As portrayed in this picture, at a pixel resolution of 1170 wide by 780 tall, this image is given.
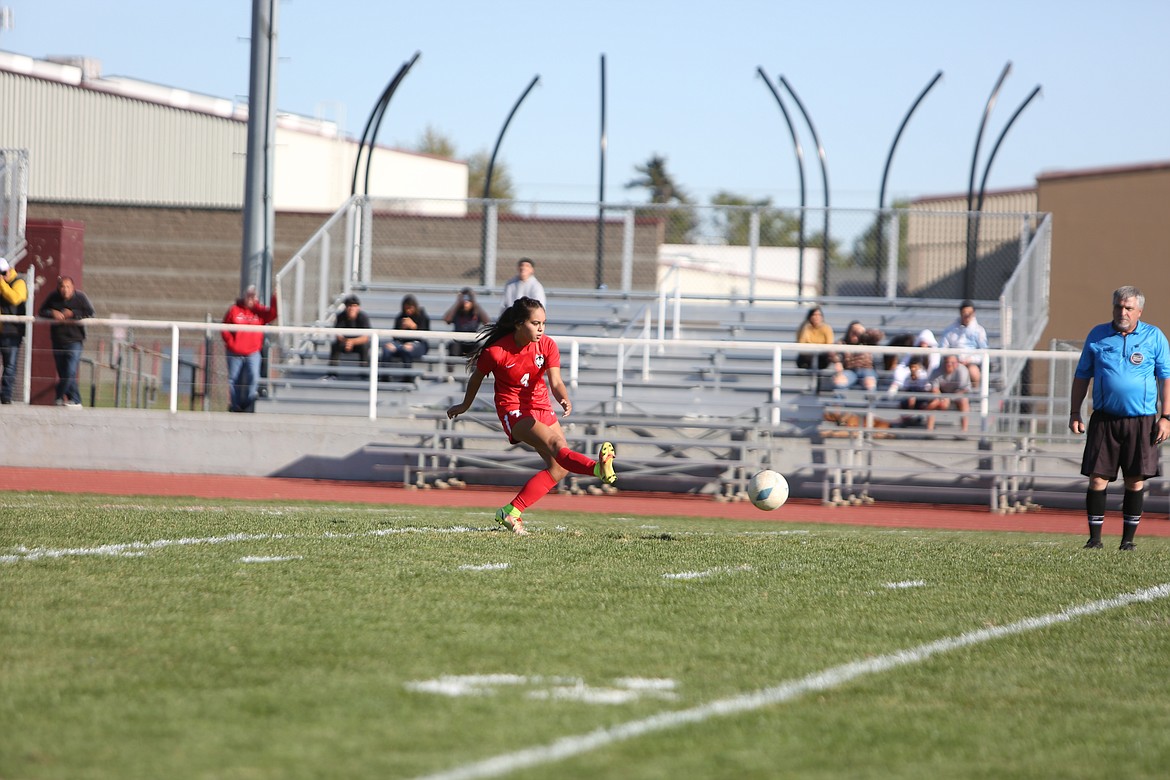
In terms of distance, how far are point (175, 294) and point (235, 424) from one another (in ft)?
55.9

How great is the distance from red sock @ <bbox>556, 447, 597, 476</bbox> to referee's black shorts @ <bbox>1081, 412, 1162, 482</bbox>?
3.74m

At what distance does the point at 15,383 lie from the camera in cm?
1741

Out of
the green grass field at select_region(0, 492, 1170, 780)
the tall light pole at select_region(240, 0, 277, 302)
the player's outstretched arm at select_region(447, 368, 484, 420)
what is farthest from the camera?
the tall light pole at select_region(240, 0, 277, 302)

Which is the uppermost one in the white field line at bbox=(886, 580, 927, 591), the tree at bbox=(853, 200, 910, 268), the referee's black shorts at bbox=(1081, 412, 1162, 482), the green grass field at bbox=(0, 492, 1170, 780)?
the tree at bbox=(853, 200, 910, 268)

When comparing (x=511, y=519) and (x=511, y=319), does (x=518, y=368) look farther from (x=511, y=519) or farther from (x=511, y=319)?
(x=511, y=519)

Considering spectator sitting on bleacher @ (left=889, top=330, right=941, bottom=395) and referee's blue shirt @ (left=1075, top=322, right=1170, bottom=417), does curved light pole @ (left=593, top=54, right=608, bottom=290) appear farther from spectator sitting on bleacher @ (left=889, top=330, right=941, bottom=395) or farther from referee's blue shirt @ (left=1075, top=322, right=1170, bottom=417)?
referee's blue shirt @ (left=1075, top=322, right=1170, bottom=417)

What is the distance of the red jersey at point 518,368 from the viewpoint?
9.88 metres

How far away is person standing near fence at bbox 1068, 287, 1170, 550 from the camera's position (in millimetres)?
10086

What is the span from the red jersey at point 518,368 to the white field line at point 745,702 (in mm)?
4250

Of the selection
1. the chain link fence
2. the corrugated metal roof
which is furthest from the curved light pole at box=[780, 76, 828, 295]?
the corrugated metal roof

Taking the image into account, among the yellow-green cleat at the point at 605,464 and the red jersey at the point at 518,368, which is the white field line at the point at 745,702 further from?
the red jersey at the point at 518,368

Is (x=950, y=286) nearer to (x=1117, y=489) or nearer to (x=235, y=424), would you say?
(x=1117, y=489)

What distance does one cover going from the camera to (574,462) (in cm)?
968

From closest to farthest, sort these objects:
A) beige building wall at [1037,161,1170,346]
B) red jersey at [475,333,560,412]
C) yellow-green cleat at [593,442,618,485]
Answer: yellow-green cleat at [593,442,618,485], red jersey at [475,333,560,412], beige building wall at [1037,161,1170,346]
